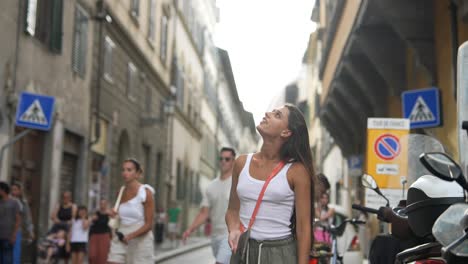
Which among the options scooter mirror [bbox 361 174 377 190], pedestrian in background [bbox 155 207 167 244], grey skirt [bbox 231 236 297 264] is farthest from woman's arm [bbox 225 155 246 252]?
pedestrian in background [bbox 155 207 167 244]

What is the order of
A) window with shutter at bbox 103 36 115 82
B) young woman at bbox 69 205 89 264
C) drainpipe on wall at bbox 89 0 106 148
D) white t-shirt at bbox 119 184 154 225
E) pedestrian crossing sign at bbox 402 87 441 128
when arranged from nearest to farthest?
white t-shirt at bbox 119 184 154 225, pedestrian crossing sign at bbox 402 87 441 128, young woman at bbox 69 205 89 264, drainpipe on wall at bbox 89 0 106 148, window with shutter at bbox 103 36 115 82

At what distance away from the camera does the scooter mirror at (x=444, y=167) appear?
8.79ft

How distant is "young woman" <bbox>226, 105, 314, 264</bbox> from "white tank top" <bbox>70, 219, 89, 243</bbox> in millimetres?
11019

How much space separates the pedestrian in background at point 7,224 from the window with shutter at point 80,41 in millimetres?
6870

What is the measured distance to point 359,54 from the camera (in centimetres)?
1795

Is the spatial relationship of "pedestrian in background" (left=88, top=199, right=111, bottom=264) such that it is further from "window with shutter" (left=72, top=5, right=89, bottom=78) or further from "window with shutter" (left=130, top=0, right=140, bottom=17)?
"window with shutter" (left=130, top=0, right=140, bottom=17)

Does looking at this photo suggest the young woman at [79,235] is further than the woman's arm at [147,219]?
Yes

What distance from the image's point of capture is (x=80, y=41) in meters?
19.1

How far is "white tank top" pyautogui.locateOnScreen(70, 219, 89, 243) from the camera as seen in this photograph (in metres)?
14.8

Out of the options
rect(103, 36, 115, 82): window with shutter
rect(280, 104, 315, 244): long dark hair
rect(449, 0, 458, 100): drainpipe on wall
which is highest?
rect(103, 36, 115, 82): window with shutter

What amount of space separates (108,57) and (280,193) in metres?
18.6

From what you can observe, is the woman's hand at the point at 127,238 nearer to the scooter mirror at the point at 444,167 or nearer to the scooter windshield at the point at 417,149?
the scooter windshield at the point at 417,149

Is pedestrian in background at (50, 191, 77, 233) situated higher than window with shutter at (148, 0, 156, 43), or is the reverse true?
window with shutter at (148, 0, 156, 43)

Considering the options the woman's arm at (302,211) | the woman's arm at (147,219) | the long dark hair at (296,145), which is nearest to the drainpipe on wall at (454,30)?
the woman's arm at (147,219)
